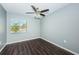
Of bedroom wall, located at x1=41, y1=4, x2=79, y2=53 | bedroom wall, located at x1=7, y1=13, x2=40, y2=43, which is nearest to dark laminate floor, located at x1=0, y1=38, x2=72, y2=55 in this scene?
bedroom wall, located at x1=7, y1=13, x2=40, y2=43

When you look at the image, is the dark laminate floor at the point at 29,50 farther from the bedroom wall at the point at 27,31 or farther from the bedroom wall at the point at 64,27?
Result: the bedroom wall at the point at 64,27

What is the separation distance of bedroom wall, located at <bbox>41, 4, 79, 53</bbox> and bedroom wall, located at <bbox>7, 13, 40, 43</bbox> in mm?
225

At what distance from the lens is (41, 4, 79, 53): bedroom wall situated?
7.65 feet

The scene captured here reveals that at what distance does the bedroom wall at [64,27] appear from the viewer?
233 centimetres

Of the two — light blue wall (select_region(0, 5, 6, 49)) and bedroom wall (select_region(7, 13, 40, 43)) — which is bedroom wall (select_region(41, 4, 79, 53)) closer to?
bedroom wall (select_region(7, 13, 40, 43))

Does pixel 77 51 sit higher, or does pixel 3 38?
pixel 3 38

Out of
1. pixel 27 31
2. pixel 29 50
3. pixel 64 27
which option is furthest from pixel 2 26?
pixel 64 27

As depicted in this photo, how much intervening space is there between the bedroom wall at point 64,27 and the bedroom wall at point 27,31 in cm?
22

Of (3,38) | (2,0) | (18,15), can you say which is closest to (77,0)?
(2,0)

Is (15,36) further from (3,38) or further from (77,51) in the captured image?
(77,51)

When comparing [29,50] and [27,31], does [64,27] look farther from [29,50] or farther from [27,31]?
[29,50]

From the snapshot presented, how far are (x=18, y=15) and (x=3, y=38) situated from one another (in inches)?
33.0

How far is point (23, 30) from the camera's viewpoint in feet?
7.26

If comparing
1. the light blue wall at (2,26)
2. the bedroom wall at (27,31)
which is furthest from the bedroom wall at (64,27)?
the light blue wall at (2,26)
